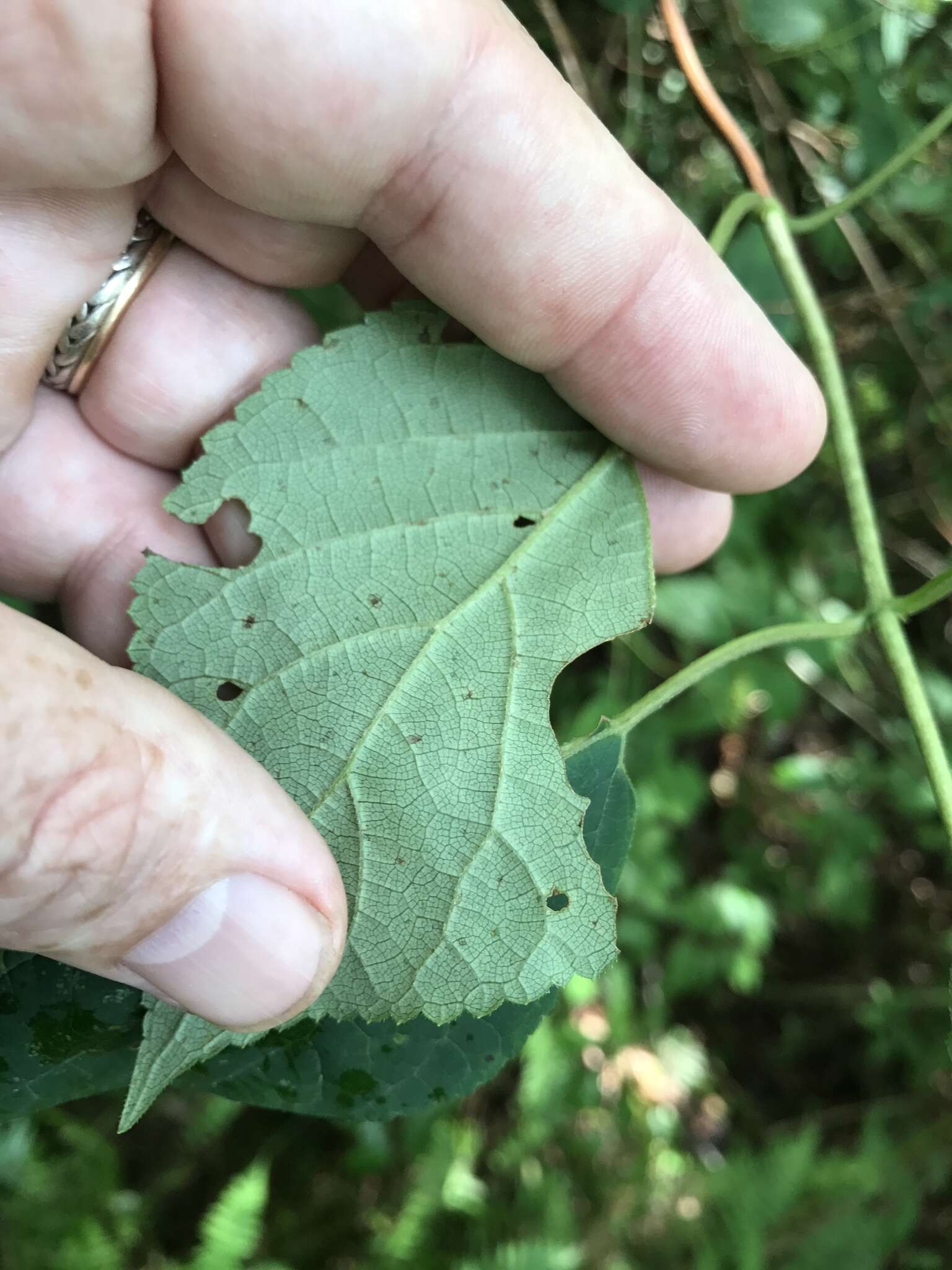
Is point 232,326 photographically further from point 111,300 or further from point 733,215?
point 733,215

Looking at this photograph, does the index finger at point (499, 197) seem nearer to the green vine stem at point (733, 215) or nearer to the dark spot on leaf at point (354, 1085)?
the green vine stem at point (733, 215)

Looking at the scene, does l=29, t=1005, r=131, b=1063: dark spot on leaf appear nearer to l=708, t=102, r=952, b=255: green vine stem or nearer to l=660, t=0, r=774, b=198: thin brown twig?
l=708, t=102, r=952, b=255: green vine stem

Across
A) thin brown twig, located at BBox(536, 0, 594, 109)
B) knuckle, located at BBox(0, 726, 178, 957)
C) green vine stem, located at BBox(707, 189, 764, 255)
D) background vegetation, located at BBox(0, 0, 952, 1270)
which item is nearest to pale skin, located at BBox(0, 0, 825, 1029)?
knuckle, located at BBox(0, 726, 178, 957)

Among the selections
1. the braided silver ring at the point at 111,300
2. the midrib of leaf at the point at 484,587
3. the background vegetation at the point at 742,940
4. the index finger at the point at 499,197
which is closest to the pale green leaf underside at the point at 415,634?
the midrib of leaf at the point at 484,587

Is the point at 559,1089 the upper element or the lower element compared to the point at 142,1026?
lower

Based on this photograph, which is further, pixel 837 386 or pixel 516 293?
pixel 837 386

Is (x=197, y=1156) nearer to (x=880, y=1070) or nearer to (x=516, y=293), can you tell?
(x=880, y=1070)

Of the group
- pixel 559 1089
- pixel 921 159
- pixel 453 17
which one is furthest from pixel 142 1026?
pixel 921 159

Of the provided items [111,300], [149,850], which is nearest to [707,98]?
[111,300]
